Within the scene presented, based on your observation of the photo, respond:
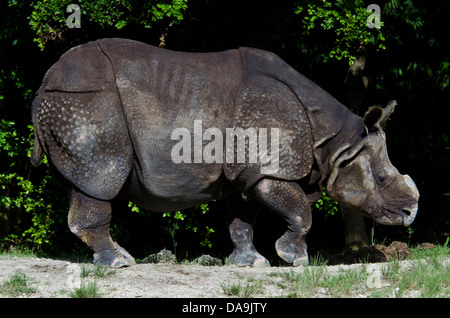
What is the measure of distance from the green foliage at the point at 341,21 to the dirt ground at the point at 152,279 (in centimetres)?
286

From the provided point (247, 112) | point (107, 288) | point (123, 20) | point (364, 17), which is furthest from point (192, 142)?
point (364, 17)

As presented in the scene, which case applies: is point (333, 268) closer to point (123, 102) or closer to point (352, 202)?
point (352, 202)

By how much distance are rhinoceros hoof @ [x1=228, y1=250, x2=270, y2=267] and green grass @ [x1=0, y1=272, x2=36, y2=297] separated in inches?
82.1

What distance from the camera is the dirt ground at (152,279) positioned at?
531 centimetres

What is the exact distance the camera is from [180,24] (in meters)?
8.19

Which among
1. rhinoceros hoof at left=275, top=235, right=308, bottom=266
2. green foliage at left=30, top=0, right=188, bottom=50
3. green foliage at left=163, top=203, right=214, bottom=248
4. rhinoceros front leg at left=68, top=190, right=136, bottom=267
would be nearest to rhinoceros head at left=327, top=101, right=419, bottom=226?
rhinoceros hoof at left=275, top=235, right=308, bottom=266

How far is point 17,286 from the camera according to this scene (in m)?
5.40

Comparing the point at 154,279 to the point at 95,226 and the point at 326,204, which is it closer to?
the point at 95,226

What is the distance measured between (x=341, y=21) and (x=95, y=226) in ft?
11.5

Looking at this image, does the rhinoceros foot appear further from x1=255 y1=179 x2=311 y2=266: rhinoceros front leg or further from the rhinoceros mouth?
the rhinoceros mouth

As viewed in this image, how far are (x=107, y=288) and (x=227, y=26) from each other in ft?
13.2

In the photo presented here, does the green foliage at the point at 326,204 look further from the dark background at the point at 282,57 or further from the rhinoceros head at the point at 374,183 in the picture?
the rhinoceros head at the point at 374,183

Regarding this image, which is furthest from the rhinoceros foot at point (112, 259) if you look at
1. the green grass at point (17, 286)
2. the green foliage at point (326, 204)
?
the green foliage at point (326, 204)

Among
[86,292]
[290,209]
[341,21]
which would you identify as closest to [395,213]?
[290,209]
